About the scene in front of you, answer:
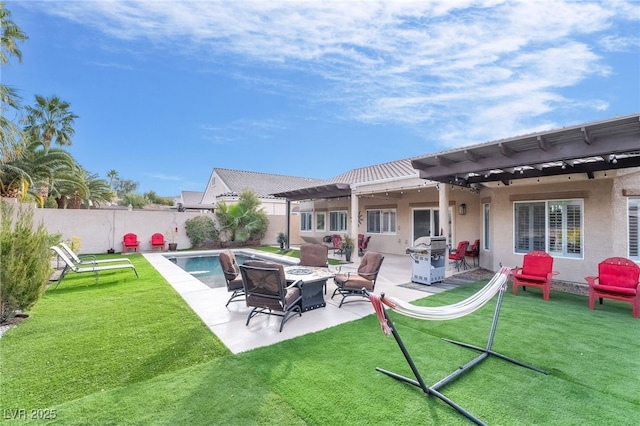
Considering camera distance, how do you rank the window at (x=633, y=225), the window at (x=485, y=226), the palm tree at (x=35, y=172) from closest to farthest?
the window at (x=633, y=225)
the window at (x=485, y=226)
the palm tree at (x=35, y=172)

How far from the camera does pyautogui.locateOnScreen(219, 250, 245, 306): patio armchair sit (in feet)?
20.9

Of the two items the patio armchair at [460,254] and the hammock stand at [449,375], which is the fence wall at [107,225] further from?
the hammock stand at [449,375]

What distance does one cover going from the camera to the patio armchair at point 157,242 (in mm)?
17094

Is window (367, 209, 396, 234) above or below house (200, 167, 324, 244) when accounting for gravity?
below

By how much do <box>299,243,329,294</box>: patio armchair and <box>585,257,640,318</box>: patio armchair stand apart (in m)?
5.97

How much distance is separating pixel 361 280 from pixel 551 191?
23.1 feet

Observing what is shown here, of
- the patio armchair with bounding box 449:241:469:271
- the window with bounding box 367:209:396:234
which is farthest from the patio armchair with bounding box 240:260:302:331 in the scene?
the window with bounding box 367:209:396:234

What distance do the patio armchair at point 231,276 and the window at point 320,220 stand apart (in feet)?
45.4

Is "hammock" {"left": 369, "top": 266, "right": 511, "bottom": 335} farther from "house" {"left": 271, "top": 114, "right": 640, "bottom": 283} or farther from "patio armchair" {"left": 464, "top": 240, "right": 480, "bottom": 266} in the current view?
"patio armchair" {"left": 464, "top": 240, "right": 480, "bottom": 266}

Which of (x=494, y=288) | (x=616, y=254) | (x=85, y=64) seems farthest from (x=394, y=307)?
(x=85, y=64)

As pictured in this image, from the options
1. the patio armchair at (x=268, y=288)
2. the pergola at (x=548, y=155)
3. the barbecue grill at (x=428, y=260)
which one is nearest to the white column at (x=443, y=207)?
the pergola at (x=548, y=155)

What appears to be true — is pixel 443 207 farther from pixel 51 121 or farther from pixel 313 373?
pixel 51 121

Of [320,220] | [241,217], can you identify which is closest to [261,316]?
[241,217]

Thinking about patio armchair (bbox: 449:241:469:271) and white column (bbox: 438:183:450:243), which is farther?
patio armchair (bbox: 449:241:469:271)
